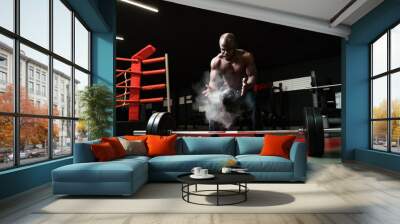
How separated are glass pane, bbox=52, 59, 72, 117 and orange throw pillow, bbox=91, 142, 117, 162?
1435 mm

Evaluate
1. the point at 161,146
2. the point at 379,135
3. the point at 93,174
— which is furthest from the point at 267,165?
the point at 379,135

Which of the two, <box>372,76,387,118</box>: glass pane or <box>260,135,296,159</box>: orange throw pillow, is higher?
<box>372,76,387,118</box>: glass pane

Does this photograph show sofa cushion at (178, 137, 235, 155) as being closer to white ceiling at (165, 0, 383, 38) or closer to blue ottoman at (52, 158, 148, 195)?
blue ottoman at (52, 158, 148, 195)

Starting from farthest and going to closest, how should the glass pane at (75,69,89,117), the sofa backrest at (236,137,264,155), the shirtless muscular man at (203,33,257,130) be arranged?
the shirtless muscular man at (203,33,257,130)
the glass pane at (75,69,89,117)
the sofa backrest at (236,137,264,155)

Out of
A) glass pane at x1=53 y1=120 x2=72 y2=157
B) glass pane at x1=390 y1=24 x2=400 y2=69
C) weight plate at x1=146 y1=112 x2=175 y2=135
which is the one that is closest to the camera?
glass pane at x1=53 y1=120 x2=72 y2=157

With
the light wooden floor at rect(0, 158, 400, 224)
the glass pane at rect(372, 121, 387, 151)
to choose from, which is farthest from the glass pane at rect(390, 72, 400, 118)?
the light wooden floor at rect(0, 158, 400, 224)

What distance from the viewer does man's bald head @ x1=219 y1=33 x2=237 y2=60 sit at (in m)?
8.20

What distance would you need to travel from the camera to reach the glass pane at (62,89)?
18.6ft

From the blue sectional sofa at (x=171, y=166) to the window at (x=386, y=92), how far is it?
297 centimetres

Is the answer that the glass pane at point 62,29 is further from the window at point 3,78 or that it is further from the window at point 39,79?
the window at point 3,78

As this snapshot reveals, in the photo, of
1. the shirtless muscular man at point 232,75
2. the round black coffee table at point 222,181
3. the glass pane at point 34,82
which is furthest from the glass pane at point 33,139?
the shirtless muscular man at point 232,75

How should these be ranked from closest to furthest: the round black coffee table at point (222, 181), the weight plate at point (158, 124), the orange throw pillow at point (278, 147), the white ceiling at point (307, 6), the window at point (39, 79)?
the round black coffee table at point (222, 181), the window at point (39, 79), the orange throw pillow at point (278, 147), the white ceiling at point (307, 6), the weight plate at point (158, 124)

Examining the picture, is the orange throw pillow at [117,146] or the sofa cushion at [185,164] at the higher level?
the orange throw pillow at [117,146]

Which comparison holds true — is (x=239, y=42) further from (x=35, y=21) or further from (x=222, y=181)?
(x=222, y=181)
